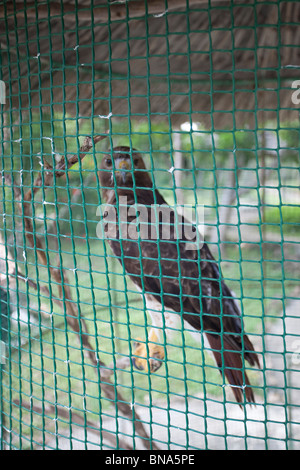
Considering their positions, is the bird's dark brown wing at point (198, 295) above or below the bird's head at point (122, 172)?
below

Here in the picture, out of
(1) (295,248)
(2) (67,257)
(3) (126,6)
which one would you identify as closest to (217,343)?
(2) (67,257)

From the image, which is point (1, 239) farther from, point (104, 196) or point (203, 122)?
point (203, 122)

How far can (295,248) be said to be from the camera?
479cm

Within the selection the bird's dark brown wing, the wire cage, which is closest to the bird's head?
the wire cage

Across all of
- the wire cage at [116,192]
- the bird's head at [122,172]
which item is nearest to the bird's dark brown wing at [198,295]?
the wire cage at [116,192]

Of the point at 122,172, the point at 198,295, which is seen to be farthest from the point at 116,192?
the point at 198,295

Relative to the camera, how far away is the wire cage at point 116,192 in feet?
3.59

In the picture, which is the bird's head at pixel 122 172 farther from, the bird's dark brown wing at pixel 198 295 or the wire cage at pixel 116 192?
the bird's dark brown wing at pixel 198 295

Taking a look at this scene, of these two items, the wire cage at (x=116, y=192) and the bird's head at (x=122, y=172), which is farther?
the bird's head at (x=122, y=172)

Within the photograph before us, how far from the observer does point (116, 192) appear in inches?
47.8

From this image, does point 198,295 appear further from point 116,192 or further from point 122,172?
point 116,192

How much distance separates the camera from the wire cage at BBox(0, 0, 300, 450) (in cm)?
109

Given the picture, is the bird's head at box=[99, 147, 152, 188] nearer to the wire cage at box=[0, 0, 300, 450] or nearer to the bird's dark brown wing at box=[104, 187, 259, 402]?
the wire cage at box=[0, 0, 300, 450]

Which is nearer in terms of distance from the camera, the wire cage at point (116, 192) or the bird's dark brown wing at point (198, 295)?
the wire cage at point (116, 192)
